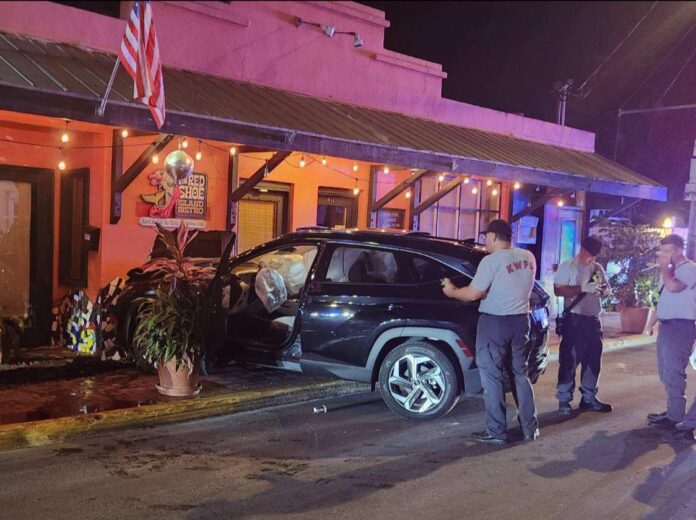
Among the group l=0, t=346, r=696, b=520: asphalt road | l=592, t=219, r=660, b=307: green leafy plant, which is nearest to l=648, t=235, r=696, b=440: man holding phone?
l=0, t=346, r=696, b=520: asphalt road

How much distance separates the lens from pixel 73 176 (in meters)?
9.89

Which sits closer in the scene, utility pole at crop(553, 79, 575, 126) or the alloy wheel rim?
the alloy wheel rim

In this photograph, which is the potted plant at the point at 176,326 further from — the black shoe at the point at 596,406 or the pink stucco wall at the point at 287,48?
the black shoe at the point at 596,406

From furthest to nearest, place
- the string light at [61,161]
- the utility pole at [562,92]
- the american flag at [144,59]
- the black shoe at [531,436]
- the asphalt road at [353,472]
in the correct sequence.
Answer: the utility pole at [562,92] < the string light at [61,161] < the american flag at [144,59] < the black shoe at [531,436] < the asphalt road at [353,472]

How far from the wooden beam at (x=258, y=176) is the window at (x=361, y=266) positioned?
337cm

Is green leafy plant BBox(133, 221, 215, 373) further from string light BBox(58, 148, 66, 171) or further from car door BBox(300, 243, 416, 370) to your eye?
string light BBox(58, 148, 66, 171)

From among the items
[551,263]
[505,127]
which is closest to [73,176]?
[505,127]

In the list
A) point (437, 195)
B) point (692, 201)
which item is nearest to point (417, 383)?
point (437, 195)

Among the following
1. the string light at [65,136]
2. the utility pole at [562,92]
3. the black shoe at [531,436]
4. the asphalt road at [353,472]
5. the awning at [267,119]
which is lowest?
the asphalt road at [353,472]

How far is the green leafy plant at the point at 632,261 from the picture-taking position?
14.5 metres

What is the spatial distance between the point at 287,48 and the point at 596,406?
7.72m

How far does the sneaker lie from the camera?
747 cm

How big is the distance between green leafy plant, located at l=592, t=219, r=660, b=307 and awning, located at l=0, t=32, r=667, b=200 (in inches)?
36.1

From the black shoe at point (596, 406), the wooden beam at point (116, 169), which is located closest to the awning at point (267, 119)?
the wooden beam at point (116, 169)
